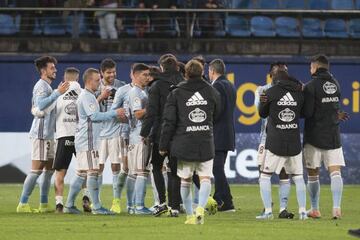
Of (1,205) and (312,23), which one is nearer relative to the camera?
(1,205)

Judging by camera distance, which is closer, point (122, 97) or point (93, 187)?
point (93, 187)

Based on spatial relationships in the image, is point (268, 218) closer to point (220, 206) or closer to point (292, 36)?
point (220, 206)

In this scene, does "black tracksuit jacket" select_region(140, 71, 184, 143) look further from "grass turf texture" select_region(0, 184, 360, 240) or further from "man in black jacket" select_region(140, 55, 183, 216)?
"grass turf texture" select_region(0, 184, 360, 240)

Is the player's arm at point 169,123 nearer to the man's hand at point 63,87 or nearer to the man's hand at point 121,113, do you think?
the man's hand at point 121,113

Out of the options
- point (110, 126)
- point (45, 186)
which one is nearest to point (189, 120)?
point (110, 126)

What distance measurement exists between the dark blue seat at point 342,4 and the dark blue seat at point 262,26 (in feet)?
6.96

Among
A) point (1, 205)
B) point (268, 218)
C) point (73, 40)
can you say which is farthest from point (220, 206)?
point (73, 40)

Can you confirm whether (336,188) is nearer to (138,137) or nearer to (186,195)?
(186,195)

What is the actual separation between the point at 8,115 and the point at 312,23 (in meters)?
7.82

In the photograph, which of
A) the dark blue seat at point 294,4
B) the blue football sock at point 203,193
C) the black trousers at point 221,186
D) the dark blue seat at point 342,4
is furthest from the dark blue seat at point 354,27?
the blue football sock at point 203,193

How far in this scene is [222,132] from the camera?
771 inches

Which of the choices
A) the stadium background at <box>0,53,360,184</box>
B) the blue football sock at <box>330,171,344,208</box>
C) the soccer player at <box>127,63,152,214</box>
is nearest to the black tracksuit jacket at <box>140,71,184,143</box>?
the soccer player at <box>127,63,152,214</box>

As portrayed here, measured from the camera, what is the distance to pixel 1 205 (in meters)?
20.1

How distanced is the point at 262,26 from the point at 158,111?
1343 cm
